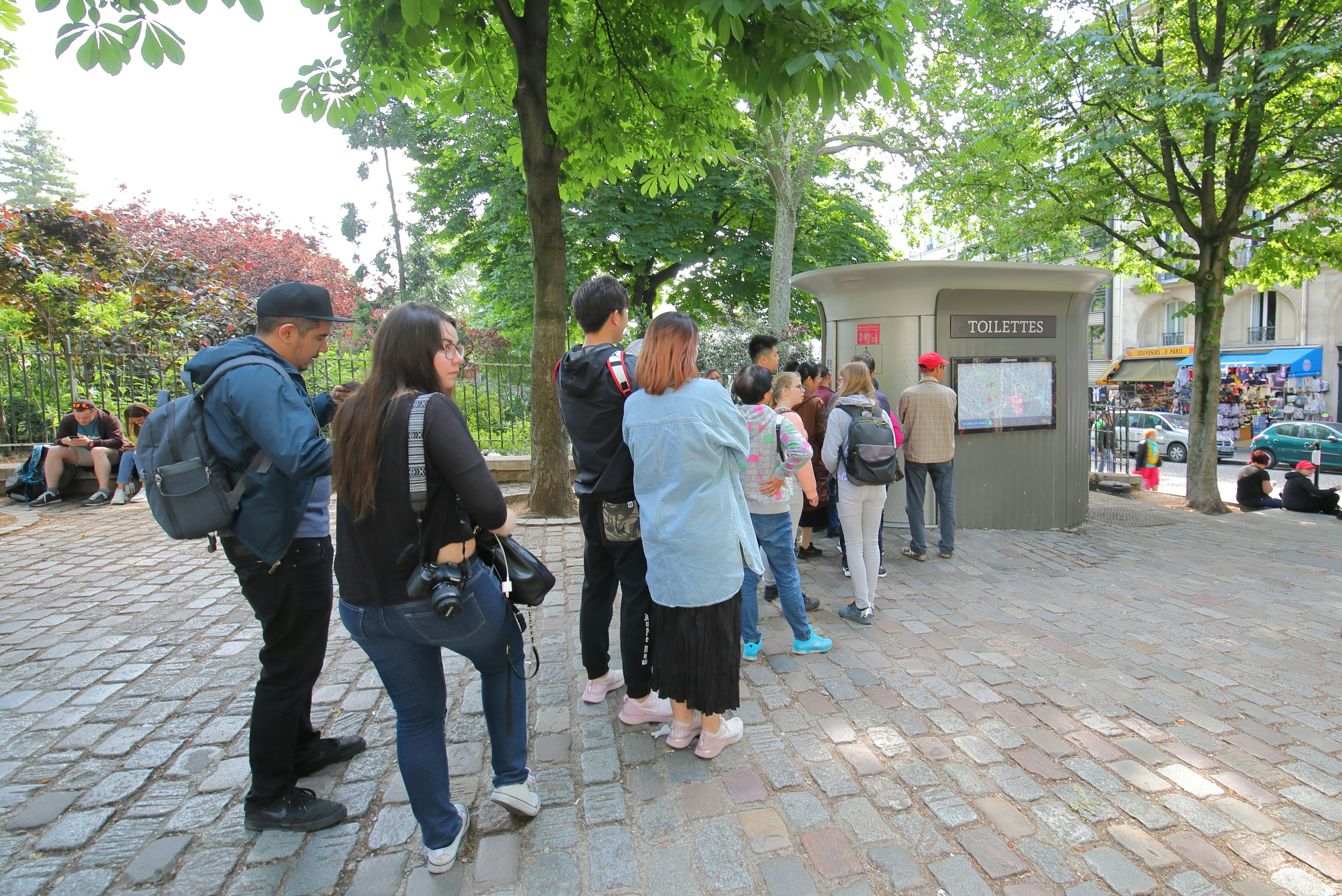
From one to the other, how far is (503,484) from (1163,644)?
7.38m

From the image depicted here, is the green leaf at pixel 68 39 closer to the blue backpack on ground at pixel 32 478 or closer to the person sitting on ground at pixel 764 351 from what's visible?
the person sitting on ground at pixel 764 351

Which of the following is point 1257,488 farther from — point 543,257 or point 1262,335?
point 1262,335

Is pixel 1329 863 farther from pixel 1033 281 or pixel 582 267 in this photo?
pixel 582 267

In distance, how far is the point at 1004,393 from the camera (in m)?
7.66

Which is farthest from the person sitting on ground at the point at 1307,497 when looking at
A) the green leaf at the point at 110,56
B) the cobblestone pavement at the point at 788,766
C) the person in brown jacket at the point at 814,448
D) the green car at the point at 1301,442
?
the green leaf at the point at 110,56

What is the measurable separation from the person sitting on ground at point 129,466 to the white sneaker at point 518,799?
8.29m

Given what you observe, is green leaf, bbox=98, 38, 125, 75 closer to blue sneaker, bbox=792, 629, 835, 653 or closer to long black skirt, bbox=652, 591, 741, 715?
long black skirt, bbox=652, 591, 741, 715

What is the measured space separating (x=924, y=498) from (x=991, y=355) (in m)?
2.15

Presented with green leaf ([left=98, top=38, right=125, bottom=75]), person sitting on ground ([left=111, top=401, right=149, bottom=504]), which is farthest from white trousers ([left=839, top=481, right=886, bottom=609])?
person sitting on ground ([left=111, top=401, right=149, bottom=504])

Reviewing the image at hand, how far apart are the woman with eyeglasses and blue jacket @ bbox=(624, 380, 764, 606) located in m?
0.70

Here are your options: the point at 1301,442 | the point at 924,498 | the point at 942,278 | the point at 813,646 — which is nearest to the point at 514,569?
the point at 813,646

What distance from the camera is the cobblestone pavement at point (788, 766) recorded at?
2383 mm

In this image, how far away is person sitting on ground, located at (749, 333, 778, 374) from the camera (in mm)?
4754

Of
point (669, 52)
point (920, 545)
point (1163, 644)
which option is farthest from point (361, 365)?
point (1163, 644)
